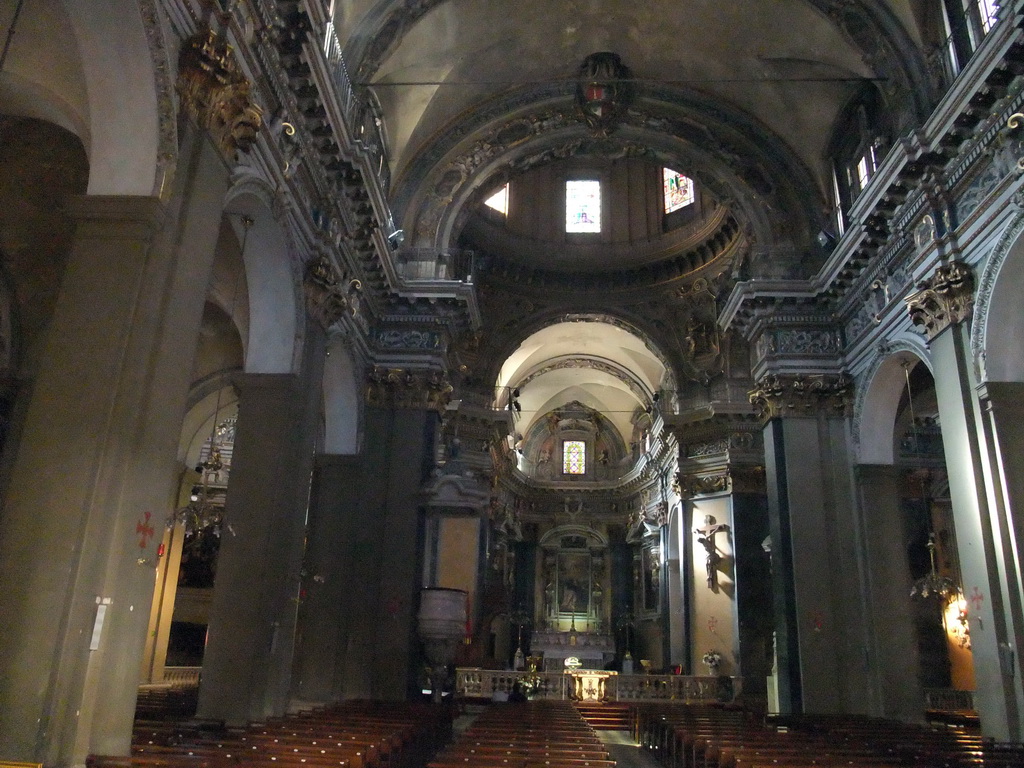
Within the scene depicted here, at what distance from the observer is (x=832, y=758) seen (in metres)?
6.41

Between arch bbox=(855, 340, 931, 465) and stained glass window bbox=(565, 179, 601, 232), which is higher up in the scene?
stained glass window bbox=(565, 179, 601, 232)

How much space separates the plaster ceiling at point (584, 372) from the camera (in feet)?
89.0

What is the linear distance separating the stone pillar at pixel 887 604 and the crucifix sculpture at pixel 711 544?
7611 millimetres

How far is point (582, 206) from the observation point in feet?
81.5

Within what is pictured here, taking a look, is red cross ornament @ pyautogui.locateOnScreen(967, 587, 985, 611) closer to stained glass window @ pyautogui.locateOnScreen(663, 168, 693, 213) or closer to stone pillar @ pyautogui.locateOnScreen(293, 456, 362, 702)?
stone pillar @ pyautogui.locateOnScreen(293, 456, 362, 702)

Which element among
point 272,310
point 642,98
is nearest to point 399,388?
point 272,310

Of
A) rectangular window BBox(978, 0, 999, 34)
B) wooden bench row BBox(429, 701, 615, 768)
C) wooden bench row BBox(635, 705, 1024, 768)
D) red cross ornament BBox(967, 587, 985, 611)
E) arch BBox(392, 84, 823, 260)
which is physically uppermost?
arch BBox(392, 84, 823, 260)

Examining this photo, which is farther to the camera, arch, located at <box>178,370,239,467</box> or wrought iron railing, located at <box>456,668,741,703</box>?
wrought iron railing, located at <box>456,668,741,703</box>

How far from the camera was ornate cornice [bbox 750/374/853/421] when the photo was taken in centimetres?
1371

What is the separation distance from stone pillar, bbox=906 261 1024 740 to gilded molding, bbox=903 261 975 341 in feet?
0.04

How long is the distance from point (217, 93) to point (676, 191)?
18850 millimetres

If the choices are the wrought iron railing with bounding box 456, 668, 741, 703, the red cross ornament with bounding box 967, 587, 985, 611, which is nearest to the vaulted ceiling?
the red cross ornament with bounding box 967, 587, 985, 611

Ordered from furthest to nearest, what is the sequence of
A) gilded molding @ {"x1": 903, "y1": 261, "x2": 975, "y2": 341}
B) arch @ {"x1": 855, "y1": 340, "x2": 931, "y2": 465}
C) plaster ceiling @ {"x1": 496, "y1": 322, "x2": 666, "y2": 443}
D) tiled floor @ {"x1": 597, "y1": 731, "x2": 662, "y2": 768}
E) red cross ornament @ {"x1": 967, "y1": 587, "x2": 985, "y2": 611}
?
plaster ceiling @ {"x1": 496, "y1": 322, "x2": 666, "y2": 443} < arch @ {"x1": 855, "y1": 340, "x2": 931, "y2": 465} < tiled floor @ {"x1": 597, "y1": 731, "x2": 662, "y2": 768} < gilded molding @ {"x1": 903, "y1": 261, "x2": 975, "y2": 341} < red cross ornament @ {"x1": 967, "y1": 587, "x2": 985, "y2": 611}

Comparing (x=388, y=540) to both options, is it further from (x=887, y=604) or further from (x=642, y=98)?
(x=642, y=98)
